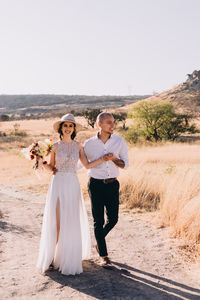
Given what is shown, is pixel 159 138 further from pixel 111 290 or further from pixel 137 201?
pixel 111 290

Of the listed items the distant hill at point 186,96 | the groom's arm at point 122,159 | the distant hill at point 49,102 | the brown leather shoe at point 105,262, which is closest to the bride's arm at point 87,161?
the groom's arm at point 122,159

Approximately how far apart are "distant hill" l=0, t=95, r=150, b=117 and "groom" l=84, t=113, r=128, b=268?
136m

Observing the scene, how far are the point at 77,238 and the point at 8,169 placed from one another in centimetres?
1391

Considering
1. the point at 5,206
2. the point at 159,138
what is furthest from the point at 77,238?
the point at 159,138

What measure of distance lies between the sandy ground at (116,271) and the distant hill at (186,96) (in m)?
53.5

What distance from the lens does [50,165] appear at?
5.32 m

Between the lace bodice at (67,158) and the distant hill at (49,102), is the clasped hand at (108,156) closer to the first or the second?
the lace bodice at (67,158)

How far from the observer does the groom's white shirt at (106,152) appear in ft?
17.1

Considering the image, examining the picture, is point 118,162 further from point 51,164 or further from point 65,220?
point 65,220

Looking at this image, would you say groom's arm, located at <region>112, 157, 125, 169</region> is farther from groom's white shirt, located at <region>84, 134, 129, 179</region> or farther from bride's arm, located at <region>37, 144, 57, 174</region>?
bride's arm, located at <region>37, 144, 57, 174</region>

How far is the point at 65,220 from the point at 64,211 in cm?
13

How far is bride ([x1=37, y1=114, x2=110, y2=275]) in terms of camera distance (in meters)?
5.07

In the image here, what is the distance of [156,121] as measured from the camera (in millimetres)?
30156

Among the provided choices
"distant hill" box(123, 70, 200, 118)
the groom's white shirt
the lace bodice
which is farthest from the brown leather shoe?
"distant hill" box(123, 70, 200, 118)
